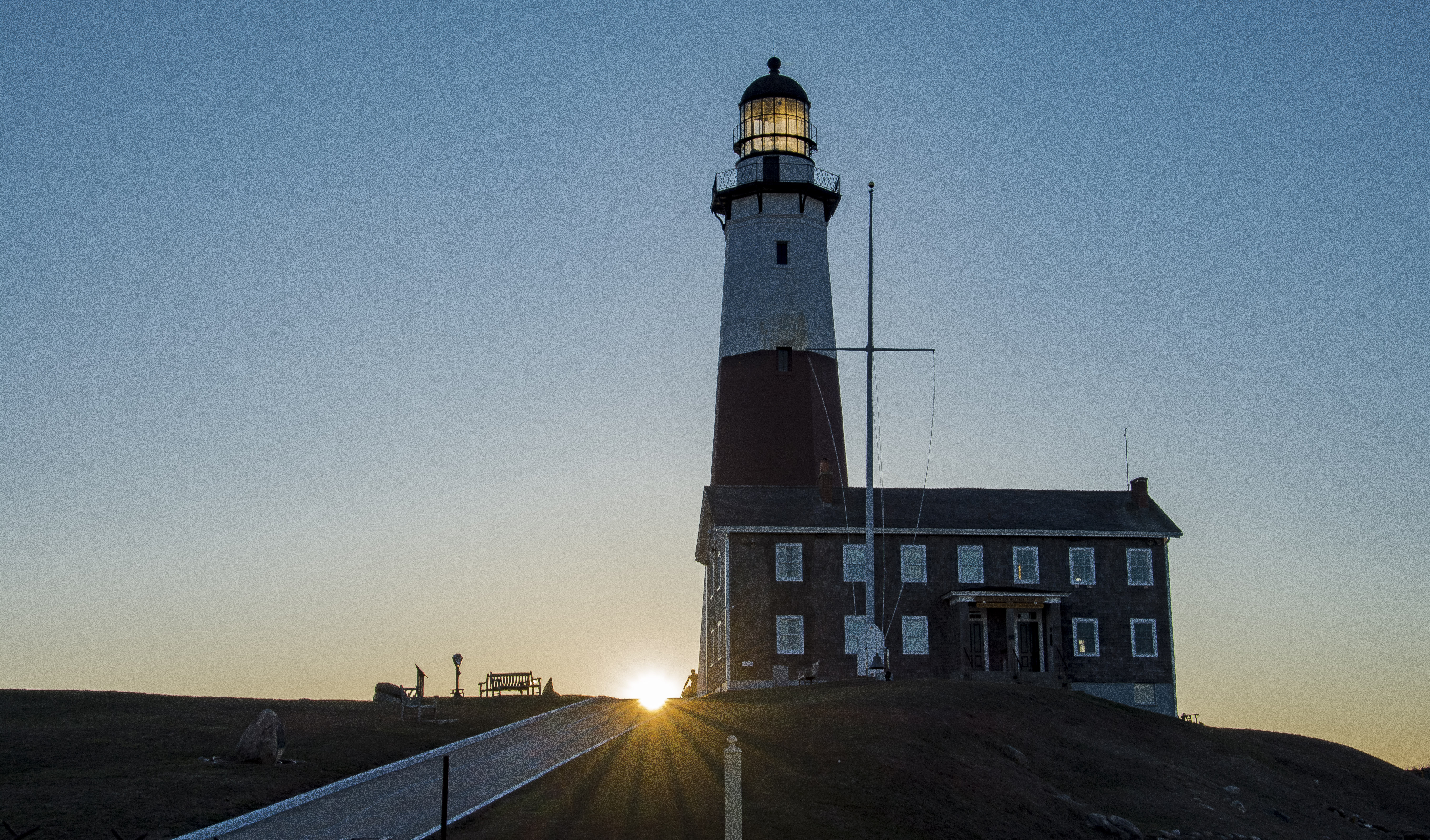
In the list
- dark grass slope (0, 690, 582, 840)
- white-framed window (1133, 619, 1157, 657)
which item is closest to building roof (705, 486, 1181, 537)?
white-framed window (1133, 619, 1157, 657)

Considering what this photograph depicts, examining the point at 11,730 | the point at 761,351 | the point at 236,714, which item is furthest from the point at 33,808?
the point at 761,351

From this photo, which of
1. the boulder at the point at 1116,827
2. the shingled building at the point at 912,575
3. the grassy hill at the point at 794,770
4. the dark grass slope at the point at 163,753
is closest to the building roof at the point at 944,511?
the shingled building at the point at 912,575

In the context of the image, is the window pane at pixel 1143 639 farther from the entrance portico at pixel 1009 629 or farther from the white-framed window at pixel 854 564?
the white-framed window at pixel 854 564

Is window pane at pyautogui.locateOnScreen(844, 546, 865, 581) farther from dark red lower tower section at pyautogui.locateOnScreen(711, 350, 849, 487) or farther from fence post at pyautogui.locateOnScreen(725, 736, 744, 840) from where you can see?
fence post at pyautogui.locateOnScreen(725, 736, 744, 840)

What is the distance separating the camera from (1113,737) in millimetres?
33250

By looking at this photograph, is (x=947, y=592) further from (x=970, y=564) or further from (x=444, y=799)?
(x=444, y=799)

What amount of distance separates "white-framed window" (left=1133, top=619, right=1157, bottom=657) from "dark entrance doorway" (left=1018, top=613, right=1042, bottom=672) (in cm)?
304

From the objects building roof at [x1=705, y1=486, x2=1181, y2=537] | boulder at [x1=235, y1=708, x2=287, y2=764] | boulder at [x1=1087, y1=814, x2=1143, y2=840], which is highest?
building roof at [x1=705, y1=486, x2=1181, y2=537]

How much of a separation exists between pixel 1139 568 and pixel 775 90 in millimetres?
22194

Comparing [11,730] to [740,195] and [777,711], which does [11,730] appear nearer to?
[777,711]

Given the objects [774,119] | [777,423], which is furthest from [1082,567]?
[774,119]

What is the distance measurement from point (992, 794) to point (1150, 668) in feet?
71.6

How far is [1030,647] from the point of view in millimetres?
44281

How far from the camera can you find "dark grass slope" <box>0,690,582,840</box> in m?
19.9
